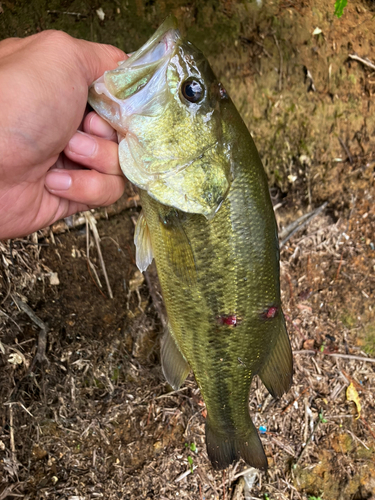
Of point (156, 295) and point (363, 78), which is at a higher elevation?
point (363, 78)

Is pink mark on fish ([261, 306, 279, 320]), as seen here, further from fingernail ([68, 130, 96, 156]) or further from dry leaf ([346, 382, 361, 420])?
dry leaf ([346, 382, 361, 420])

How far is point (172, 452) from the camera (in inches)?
109

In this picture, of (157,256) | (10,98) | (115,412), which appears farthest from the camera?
(115,412)

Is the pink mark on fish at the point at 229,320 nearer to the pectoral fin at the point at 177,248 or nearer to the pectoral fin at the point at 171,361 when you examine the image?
the pectoral fin at the point at 177,248

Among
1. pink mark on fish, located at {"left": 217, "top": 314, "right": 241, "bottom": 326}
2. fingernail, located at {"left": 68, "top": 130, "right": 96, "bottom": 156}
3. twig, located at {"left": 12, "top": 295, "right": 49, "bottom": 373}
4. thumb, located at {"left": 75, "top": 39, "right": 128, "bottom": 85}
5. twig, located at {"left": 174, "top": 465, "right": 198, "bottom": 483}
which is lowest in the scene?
twig, located at {"left": 174, "top": 465, "right": 198, "bottom": 483}

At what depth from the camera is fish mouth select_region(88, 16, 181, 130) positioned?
1.39 metres

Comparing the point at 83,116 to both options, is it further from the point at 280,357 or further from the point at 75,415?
the point at 75,415

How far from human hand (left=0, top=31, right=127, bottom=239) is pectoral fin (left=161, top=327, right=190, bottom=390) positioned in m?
0.91

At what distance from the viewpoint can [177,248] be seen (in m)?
1.64

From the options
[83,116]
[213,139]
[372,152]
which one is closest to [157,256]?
[213,139]

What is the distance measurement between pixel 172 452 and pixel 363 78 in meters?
3.64

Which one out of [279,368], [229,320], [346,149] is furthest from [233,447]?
[346,149]

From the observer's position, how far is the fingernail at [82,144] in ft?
5.10

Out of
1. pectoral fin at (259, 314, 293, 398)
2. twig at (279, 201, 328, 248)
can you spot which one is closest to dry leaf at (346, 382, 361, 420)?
twig at (279, 201, 328, 248)
